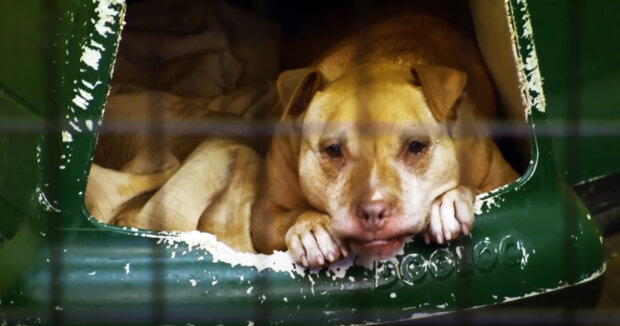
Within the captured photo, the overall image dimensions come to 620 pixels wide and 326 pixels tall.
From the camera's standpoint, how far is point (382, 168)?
1835 mm

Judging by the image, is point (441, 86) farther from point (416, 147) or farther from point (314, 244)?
point (314, 244)

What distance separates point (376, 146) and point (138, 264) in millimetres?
429

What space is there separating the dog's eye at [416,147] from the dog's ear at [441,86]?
0.22ft

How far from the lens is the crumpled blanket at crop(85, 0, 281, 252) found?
201 cm

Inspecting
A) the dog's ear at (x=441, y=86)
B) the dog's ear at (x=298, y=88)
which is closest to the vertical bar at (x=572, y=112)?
the dog's ear at (x=441, y=86)

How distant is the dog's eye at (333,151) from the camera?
1879mm

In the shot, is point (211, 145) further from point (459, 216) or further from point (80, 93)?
point (459, 216)

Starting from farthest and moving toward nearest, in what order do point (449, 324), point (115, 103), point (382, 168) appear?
point (115, 103) → point (449, 324) → point (382, 168)

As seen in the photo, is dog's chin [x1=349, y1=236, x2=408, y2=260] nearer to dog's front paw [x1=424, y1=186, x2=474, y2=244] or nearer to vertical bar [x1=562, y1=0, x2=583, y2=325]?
dog's front paw [x1=424, y1=186, x2=474, y2=244]

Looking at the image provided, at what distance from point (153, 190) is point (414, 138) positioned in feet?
1.61

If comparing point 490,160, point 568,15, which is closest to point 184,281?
point 490,160

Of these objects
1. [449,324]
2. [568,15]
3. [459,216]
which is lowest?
[449,324]

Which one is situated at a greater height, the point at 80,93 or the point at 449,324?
the point at 80,93

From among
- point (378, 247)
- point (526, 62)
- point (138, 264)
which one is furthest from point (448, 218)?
point (138, 264)
